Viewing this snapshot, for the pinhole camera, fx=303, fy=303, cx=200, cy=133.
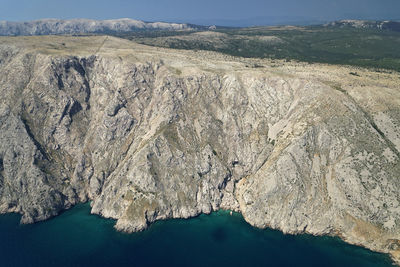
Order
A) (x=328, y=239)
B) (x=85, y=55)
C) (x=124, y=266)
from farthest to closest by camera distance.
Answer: (x=85, y=55) → (x=328, y=239) → (x=124, y=266)

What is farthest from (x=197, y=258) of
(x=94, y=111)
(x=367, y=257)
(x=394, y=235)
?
(x=94, y=111)

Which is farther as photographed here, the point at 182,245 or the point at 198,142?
the point at 198,142

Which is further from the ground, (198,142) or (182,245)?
(198,142)

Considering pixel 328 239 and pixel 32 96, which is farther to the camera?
→ pixel 32 96

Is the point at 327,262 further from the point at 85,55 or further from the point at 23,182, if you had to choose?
the point at 85,55

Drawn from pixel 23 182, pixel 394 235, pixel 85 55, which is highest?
pixel 85 55

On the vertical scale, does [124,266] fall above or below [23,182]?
below
